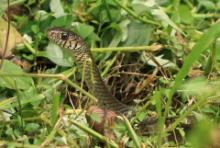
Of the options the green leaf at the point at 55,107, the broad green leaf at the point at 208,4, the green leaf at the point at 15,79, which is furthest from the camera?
the broad green leaf at the point at 208,4

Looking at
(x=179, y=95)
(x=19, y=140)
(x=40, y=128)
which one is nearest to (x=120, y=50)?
(x=179, y=95)

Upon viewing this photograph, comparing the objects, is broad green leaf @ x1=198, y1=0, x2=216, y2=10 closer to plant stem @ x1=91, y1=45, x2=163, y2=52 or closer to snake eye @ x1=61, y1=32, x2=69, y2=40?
plant stem @ x1=91, y1=45, x2=163, y2=52

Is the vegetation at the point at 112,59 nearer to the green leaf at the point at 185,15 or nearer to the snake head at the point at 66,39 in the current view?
the green leaf at the point at 185,15

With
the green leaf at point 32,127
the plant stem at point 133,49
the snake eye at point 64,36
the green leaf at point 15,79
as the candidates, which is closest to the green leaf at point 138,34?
the plant stem at point 133,49

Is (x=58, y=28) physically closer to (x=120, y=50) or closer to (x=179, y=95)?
(x=120, y=50)

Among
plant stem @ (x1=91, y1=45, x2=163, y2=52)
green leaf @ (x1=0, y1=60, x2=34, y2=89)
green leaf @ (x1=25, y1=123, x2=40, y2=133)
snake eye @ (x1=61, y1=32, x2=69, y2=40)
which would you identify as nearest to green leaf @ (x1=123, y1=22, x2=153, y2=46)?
plant stem @ (x1=91, y1=45, x2=163, y2=52)

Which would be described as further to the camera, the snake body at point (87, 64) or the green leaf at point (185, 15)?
the green leaf at point (185, 15)
